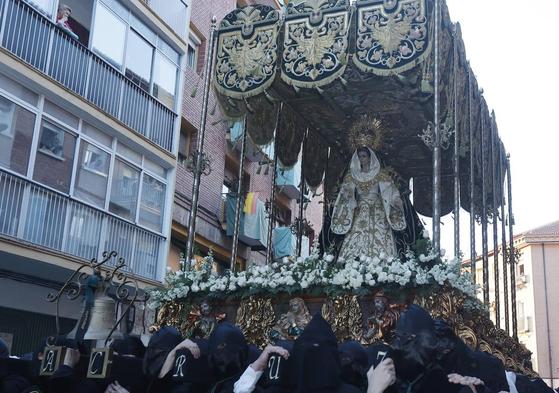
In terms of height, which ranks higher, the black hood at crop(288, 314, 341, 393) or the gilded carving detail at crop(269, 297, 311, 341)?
the gilded carving detail at crop(269, 297, 311, 341)

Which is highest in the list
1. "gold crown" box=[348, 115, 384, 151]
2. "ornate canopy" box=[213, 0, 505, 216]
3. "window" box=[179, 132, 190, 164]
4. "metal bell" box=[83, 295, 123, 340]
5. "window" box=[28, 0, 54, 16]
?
"window" box=[28, 0, 54, 16]

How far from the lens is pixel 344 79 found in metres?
9.70

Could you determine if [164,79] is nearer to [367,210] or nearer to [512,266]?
[367,210]

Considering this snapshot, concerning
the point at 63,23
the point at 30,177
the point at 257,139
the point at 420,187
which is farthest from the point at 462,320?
the point at 63,23

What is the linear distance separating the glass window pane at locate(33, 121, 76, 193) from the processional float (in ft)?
18.5

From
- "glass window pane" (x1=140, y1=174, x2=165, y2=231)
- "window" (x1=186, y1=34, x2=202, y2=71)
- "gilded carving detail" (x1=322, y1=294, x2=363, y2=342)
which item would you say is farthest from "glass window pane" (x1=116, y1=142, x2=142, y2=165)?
"gilded carving detail" (x1=322, y1=294, x2=363, y2=342)

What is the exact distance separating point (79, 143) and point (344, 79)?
7846 millimetres

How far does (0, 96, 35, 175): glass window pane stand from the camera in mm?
13422

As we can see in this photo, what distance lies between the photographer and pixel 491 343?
8.29m

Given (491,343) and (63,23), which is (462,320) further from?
(63,23)

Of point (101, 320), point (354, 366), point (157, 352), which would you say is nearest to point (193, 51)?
point (101, 320)

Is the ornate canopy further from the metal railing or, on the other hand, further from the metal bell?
the metal railing

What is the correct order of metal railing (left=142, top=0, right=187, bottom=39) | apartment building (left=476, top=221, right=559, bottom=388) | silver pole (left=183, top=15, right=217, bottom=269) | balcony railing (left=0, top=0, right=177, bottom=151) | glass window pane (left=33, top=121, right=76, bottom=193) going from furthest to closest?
apartment building (left=476, top=221, right=559, bottom=388)
metal railing (left=142, top=0, right=187, bottom=39)
glass window pane (left=33, top=121, right=76, bottom=193)
balcony railing (left=0, top=0, right=177, bottom=151)
silver pole (left=183, top=15, right=217, bottom=269)

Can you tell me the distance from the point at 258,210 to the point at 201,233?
249cm
